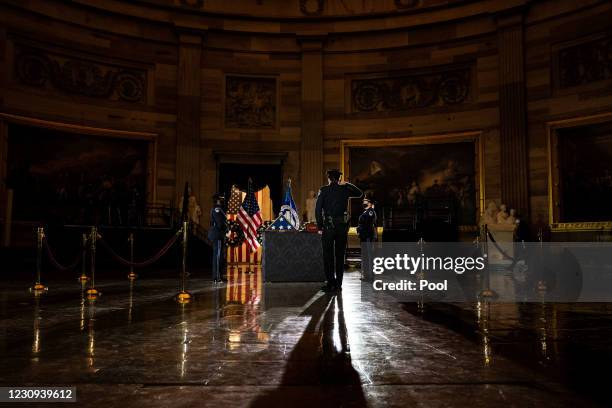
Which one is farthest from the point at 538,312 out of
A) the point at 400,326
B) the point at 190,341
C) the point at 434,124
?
the point at 434,124

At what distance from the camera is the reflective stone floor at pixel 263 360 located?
8.07 ft

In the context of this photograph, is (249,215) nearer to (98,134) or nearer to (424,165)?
(98,134)

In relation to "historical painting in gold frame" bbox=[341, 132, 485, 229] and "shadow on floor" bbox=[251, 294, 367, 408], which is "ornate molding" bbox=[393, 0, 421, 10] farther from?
"shadow on floor" bbox=[251, 294, 367, 408]

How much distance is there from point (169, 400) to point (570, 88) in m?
18.9

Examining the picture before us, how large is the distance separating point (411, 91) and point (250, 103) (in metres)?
6.75

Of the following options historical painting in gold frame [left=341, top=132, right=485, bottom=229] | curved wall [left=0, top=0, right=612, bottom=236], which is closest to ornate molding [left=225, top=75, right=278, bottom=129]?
curved wall [left=0, top=0, right=612, bottom=236]

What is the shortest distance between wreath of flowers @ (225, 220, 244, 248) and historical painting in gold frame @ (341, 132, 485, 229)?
8.17 meters

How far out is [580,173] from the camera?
17234 millimetres

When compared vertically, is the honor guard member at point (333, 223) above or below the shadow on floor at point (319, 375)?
above

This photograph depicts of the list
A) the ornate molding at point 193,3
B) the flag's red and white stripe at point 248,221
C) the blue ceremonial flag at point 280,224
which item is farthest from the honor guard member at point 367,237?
the ornate molding at point 193,3

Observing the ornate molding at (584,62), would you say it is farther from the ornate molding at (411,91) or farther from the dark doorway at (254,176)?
the dark doorway at (254,176)

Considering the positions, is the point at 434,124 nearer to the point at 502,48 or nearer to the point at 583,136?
the point at 502,48

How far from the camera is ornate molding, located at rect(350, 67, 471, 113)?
19984mm

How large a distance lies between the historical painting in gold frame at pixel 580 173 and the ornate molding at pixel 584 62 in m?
1.41
